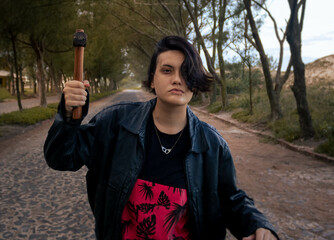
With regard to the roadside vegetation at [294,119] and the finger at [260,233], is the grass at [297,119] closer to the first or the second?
the roadside vegetation at [294,119]

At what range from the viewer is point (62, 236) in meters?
3.21

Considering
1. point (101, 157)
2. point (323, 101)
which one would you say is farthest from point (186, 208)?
point (323, 101)

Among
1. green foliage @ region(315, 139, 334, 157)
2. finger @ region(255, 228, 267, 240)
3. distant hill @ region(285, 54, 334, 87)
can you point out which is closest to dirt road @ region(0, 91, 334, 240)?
green foliage @ region(315, 139, 334, 157)

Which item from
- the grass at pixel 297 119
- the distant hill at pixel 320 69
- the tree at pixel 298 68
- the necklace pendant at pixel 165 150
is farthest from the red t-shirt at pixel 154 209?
the distant hill at pixel 320 69

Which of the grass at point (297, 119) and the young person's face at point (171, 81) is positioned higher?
the young person's face at point (171, 81)

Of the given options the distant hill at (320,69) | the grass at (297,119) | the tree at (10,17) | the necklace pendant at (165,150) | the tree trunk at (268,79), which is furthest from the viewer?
the distant hill at (320,69)

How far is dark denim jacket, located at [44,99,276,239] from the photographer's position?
1.49 meters

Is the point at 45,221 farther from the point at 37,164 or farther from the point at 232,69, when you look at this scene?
the point at 232,69

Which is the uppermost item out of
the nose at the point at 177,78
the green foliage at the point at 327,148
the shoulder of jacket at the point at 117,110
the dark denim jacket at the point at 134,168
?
the nose at the point at 177,78

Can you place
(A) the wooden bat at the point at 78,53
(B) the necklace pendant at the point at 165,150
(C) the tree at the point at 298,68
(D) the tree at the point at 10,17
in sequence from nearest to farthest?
(A) the wooden bat at the point at 78,53
(B) the necklace pendant at the point at 165,150
(C) the tree at the point at 298,68
(D) the tree at the point at 10,17

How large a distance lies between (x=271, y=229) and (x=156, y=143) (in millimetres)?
684

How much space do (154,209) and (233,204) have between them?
1.37 feet

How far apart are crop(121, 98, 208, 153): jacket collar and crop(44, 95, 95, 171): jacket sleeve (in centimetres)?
21

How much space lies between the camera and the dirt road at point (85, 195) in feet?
11.2
